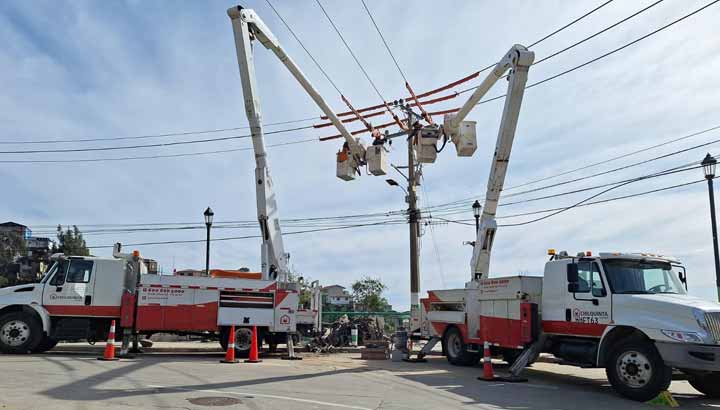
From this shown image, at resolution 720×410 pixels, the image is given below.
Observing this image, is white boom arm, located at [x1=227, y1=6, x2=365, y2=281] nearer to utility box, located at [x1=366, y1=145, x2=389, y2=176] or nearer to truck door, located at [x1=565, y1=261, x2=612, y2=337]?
utility box, located at [x1=366, y1=145, x2=389, y2=176]

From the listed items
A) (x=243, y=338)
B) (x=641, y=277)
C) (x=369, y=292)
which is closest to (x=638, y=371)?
(x=641, y=277)

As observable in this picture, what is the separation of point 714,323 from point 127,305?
1378 cm

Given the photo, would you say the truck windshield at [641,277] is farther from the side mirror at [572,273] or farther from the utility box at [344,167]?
the utility box at [344,167]

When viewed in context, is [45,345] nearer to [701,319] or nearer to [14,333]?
[14,333]

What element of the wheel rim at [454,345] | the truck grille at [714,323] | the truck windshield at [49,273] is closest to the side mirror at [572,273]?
the truck grille at [714,323]

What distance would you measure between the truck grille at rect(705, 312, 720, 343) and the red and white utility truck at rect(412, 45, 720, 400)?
0.02 meters

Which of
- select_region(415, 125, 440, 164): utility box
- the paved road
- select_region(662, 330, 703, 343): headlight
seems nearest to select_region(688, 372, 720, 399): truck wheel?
the paved road

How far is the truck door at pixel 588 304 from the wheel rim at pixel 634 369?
33.8 inches

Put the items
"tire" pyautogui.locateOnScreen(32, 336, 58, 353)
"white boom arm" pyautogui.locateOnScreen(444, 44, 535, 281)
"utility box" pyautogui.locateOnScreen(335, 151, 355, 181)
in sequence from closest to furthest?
"white boom arm" pyautogui.locateOnScreen(444, 44, 535, 281) < "tire" pyautogui.locateOnScreen(32, 336, 58, 353) < "utility box" pyautogui.locateOnScreen(335, 151, 355, 181)

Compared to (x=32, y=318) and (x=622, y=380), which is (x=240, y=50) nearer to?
(x=32, y=318)

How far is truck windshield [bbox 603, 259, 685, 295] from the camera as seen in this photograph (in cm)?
1142

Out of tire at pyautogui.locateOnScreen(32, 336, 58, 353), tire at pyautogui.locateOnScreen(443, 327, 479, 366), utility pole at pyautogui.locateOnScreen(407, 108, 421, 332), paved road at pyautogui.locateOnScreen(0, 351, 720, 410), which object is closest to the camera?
paved road at pyautogui.locateOnScreen(0, 351, 720, 410)

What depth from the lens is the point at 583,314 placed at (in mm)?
11992

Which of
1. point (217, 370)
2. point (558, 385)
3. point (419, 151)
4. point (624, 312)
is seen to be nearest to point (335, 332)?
point (419, 151)
